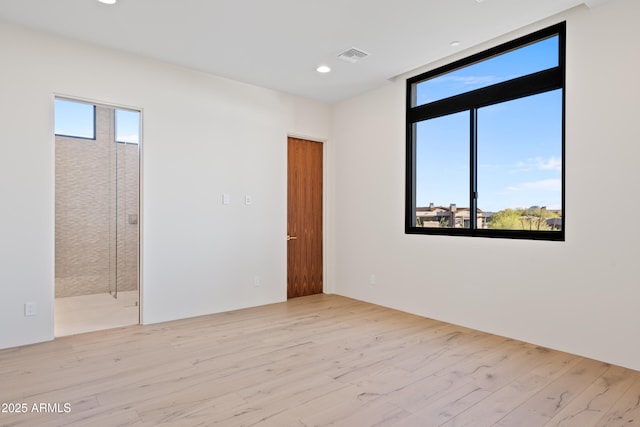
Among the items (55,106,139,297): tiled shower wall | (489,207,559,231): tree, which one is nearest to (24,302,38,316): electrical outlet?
(55,106,139,297): tiled shower wall

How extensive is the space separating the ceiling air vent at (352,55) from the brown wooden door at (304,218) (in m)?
1.62

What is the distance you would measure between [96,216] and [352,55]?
141 inches

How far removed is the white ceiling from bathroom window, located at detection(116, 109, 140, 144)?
0.66m

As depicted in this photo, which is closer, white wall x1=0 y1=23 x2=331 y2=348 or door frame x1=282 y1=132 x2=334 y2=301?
white wall x1=0 y1=23 x2=331 y2=348

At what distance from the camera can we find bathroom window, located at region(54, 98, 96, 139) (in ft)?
11.8

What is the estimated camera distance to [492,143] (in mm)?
3723

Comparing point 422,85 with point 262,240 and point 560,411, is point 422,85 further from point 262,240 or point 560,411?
point 560,411

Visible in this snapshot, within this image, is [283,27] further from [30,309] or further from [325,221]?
[30,309]

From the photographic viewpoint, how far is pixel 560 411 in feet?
7.13

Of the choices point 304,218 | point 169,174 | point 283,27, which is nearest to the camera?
point 283,27

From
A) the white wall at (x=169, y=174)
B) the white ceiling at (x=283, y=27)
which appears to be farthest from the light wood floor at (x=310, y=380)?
the white ceiling at (x=283, y=27)

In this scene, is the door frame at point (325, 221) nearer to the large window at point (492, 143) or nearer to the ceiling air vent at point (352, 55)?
the large window at point (492, 143)

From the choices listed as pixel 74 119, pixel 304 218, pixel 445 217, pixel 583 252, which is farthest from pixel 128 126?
pixel 583 252

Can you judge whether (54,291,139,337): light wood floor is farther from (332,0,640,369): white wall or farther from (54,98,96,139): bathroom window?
(332,0,640,369): white wall
